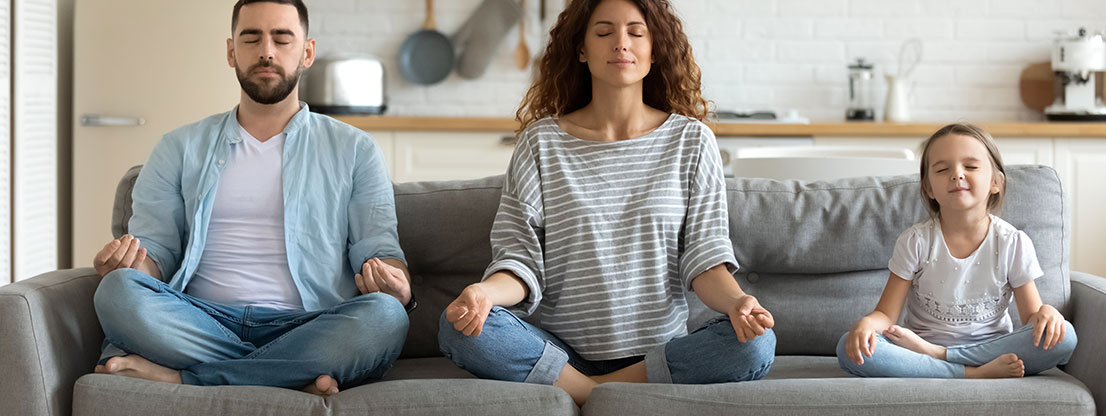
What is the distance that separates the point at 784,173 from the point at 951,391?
2.98ft

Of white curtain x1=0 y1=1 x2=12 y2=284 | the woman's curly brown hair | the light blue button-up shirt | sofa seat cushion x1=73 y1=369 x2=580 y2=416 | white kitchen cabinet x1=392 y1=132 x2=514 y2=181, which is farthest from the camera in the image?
white kitchen cabinet x1=392 y1=132 x2=514 y2=181

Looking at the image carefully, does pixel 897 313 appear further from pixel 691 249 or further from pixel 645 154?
pixel 645 154

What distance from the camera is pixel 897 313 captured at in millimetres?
1944

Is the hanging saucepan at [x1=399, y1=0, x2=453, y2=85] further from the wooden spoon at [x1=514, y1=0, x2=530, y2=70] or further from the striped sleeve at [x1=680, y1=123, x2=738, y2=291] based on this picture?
the striped sleeve at [x1=680, y1=123, x2=738, y2=291]

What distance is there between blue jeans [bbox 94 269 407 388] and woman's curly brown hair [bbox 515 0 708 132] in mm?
595

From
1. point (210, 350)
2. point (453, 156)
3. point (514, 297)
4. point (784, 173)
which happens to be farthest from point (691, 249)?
point (453, 156)

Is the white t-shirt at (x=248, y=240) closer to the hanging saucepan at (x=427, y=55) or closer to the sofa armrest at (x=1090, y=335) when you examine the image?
the sofa armrest at (x=1090, y=335)

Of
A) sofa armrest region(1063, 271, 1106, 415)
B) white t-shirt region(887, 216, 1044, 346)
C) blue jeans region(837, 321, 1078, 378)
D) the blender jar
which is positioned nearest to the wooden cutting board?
the blender jar

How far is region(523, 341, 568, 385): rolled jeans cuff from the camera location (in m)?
1.77

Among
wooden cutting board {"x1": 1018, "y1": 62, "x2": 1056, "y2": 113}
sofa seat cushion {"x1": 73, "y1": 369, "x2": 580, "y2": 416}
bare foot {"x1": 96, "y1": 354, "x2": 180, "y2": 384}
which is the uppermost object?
wooden cutting board {"x1": 1018, "y1": 62, "x2": 1056, "y2": 113}

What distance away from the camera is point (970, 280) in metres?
1.90

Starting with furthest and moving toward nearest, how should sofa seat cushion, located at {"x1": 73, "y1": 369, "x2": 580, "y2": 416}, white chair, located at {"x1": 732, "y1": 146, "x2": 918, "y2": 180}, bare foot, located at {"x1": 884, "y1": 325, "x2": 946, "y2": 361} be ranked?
white chair, located at {"x1": 732, "y1": 146, "x2": 918, "y2": 180}, bare foot, located at {"x1": 884, "y1": 325, "x2": 946, "y2": 361}, sofa seat cushion, located at {"x1": 73, "y1": 369, "x2": 580, "y2": 416}

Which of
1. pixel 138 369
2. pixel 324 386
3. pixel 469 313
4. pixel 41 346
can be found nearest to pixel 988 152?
pixel 469 313

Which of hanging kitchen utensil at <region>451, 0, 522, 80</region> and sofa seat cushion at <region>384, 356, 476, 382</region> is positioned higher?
hanging kitchen utensil at <region>451, 0, 522, 80</region>
